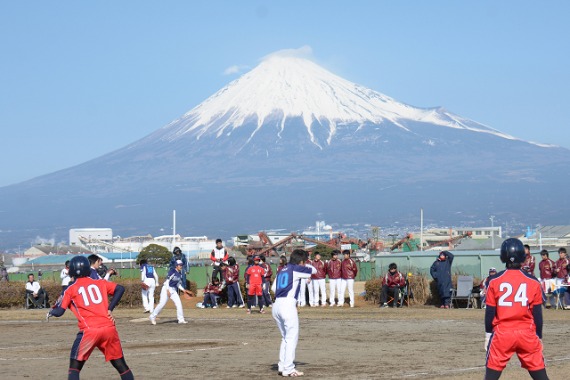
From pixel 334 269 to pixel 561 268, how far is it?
679cm

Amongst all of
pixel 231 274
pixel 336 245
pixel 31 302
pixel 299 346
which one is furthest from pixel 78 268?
pixel 336 245

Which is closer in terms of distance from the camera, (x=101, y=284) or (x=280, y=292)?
(x=101, y=284)

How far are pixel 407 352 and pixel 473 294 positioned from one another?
1273 centimetres

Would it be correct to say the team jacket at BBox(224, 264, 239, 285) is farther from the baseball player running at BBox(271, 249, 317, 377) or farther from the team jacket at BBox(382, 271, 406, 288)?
the baseball player running at BBox(271, 249, 317, 377)

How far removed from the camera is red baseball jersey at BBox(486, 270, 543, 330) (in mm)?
10797

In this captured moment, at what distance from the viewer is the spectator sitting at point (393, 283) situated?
30.5 m

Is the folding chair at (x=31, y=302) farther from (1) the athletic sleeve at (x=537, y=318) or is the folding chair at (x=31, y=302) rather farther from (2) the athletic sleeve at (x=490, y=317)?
→ (1) the athletic sleeve at (x=537, y=318)

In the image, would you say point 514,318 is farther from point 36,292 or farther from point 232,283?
point 36,292

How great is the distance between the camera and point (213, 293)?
105ft

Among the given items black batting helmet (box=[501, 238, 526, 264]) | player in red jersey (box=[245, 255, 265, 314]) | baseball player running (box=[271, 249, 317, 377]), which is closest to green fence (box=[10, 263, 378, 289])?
player in red jersey (box=[245, 255, 265, 314])

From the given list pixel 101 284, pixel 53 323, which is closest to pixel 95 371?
pixel 101 284

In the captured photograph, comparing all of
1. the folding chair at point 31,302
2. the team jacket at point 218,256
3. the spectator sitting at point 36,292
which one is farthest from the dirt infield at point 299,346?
the folding chair at point 31,302

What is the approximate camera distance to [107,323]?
12273 millimetres

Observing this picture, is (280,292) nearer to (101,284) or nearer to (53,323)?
(101,284)
